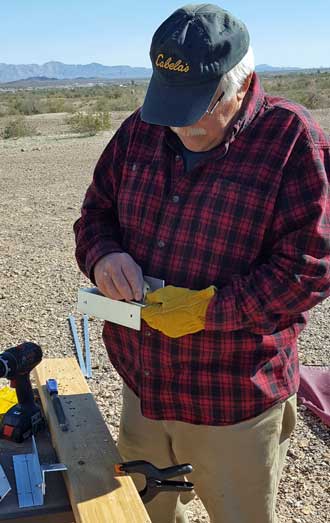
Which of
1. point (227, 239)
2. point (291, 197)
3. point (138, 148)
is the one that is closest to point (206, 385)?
point (227, 239)

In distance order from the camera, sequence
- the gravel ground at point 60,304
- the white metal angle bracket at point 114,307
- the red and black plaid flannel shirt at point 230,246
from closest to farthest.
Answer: the red and black plaid flannel shirt at point 230,246
the white metal angle bracket at point 114,307
the gravel ground at point 60,304

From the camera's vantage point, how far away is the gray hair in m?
1.80

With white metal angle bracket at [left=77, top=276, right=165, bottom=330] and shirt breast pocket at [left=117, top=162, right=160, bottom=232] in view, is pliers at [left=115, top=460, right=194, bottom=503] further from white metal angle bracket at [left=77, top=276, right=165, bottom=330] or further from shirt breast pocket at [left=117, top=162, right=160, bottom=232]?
shirt breast pocket at [left=117, top=162, right=160, bottom=232]

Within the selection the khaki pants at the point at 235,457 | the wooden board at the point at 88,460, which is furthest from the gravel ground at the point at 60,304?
the wooden board at the point at 88,460

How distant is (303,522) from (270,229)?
5.88ft

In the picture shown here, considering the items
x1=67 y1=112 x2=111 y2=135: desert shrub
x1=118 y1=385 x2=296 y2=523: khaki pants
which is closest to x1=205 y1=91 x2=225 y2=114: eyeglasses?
x1=118 y1=385 x2=296 y2=523: khaki pants

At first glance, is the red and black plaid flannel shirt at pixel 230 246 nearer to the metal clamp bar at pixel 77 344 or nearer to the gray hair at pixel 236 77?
the gray hair at pixel 236 77

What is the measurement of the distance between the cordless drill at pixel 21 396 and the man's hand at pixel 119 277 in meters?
0.33

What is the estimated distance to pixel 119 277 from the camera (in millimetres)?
2004

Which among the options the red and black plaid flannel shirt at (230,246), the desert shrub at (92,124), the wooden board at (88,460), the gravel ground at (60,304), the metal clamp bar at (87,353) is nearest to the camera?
the wooden board at (88,460)

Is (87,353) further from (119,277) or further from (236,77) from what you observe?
(236,77)

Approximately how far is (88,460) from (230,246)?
29.5 inches

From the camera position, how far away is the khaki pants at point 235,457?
2.04 m

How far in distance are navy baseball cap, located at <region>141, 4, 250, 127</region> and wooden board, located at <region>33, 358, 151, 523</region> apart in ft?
A: 3.22
